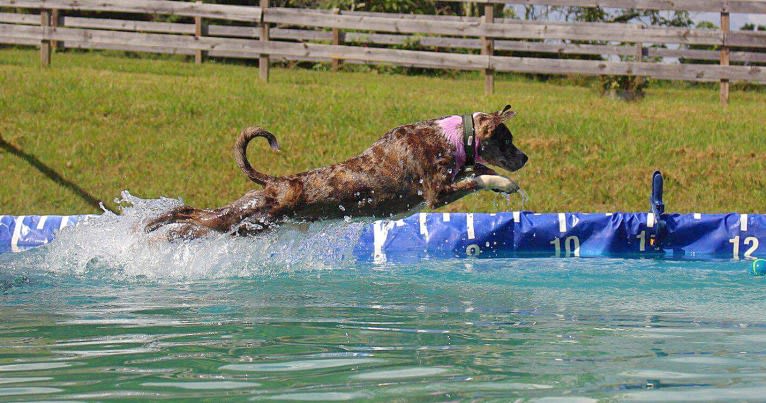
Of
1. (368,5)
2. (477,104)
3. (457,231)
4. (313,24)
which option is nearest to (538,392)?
(457,231)

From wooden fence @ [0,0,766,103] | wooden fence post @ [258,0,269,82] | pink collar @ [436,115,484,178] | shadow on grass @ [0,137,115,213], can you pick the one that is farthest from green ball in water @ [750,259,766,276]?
wooden fence post @ [258,0,269,82]

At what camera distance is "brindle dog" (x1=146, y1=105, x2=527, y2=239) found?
7.51 metres

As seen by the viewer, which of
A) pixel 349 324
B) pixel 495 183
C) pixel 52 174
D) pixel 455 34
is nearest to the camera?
pixel 349 324

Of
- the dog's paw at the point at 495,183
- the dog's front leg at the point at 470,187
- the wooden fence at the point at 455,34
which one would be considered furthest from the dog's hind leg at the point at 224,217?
the wooden fence at the point at 455,34

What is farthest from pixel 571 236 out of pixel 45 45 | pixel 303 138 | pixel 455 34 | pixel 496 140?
pixel 45 45

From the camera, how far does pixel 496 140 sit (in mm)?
7863

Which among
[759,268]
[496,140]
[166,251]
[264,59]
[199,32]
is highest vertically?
[199,32]

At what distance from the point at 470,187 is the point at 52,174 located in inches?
232

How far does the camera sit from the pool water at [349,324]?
418 cm

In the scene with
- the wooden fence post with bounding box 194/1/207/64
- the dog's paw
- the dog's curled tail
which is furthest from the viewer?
the wooden fence post with bounding box 194/1/207/64

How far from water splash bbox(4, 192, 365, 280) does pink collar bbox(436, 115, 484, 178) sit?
0.88 metres

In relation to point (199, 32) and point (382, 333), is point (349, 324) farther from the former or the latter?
point (199, 32)

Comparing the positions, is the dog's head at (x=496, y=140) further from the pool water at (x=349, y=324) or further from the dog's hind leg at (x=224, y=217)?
the dog's hind leg at (x=224, y=217)

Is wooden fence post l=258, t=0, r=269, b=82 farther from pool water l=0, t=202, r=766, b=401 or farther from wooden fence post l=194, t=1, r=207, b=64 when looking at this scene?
pool water l=0, t=202, r=766, b=401
